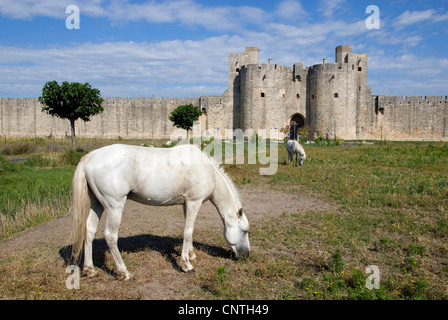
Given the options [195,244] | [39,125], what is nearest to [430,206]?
[195,244]

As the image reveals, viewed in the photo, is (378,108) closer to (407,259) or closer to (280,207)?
(280,207)

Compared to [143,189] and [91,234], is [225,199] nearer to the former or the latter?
[143,189]

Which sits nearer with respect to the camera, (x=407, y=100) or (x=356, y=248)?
(x=356, y=248)

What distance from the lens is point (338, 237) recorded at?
5.44m

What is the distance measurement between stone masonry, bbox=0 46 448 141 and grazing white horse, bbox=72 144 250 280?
31082mm

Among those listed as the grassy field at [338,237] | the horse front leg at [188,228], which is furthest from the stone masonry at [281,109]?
the horse front leg at [188,228]

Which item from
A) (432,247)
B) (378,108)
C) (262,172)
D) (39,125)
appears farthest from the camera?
(39,125)

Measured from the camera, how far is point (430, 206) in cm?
714

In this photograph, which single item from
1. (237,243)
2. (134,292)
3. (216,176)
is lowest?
(134,292)

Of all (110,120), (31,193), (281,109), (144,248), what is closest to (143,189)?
(144,248)

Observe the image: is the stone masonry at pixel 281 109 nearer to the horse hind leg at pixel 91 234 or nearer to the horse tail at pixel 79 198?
the horse hind leg at pixel 91 234

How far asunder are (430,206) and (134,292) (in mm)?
6511

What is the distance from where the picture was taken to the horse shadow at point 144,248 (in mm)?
4543

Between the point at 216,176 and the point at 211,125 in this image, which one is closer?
the point at 216,176
